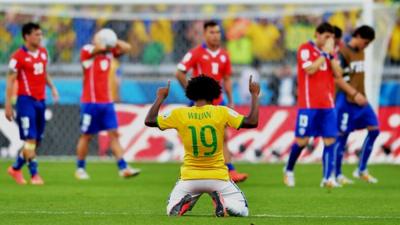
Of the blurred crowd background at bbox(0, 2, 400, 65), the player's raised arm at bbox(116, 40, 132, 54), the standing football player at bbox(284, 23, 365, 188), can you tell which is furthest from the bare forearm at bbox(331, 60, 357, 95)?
the blurred crowd background at bbox(0, 2, 400, 65)

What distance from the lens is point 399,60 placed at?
2502cm

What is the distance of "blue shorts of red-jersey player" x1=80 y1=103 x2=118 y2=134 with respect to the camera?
61.3 ft

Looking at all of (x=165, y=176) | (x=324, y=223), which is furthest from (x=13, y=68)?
(x=324, y=223)

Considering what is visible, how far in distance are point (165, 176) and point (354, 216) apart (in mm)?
7944

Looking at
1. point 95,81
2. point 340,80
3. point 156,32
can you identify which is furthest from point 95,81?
point 156,32

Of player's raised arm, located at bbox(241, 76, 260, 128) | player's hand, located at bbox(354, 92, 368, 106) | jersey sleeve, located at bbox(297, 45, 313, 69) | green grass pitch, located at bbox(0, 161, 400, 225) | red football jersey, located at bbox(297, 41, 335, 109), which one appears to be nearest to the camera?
player's raised arm, located at bbox(241, 76, 260, 128)

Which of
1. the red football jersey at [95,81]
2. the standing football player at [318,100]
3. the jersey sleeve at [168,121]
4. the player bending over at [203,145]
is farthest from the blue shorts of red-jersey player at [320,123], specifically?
the jersey sleeve at [168,121]

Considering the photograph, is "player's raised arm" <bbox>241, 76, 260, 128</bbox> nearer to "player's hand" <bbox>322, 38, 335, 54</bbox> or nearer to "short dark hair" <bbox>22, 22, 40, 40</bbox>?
"player's hand" <bbox>322, 38, 335, 54</bbox>

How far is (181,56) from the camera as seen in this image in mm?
25438

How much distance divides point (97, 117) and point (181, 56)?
6.89 meters

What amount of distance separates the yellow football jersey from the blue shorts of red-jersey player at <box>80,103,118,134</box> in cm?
772

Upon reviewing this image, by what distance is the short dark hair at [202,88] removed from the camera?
1091 cm

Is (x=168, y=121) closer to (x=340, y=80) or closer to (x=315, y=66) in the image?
(x=315, y=66)

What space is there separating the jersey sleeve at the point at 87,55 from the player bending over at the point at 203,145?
7.57 meters
